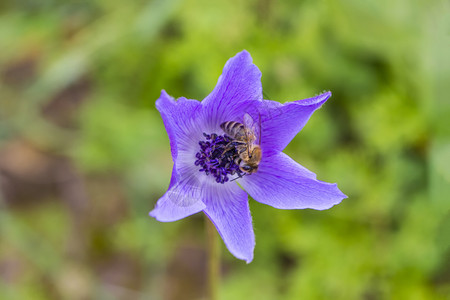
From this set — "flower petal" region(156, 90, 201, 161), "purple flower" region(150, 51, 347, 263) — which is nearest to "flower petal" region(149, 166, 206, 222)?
"purple flower" region(150, 51, 347, 263)

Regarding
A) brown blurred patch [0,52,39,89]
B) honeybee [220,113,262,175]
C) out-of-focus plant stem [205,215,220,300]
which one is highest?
brown blurred patch [0,52,39,89]

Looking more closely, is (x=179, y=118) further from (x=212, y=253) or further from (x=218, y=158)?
(x=212, y=253)

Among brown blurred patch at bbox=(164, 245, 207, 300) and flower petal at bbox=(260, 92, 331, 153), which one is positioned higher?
brown blurred patch at bbox=(164, 245, 207, 300)

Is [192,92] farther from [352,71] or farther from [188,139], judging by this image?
[188,139]

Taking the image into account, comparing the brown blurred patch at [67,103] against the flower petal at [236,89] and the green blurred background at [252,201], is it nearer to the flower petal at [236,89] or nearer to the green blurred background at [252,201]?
the green blurred background at [252,201]

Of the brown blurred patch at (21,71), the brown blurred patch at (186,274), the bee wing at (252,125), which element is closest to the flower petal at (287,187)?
the bee wing at (252,125)

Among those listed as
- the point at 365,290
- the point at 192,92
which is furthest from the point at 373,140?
the point at 192,92

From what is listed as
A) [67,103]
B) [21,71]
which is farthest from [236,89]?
[21,71]

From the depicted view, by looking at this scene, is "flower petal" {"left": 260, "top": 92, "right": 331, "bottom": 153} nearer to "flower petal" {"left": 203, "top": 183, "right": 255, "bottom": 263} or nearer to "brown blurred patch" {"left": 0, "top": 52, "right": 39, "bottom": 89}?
"flower petal" {"left": 203, "top": 183, "right": 255, "bottom": 263}
